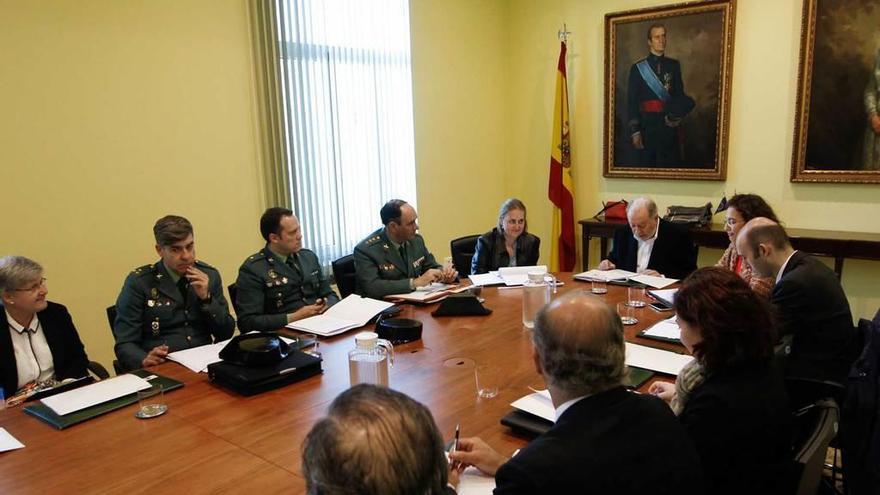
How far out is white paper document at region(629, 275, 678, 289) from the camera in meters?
3.47

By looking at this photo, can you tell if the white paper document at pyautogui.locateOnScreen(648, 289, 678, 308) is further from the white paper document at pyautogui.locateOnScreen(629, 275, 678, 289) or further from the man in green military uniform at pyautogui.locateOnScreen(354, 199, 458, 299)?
the man in green military uniform at pyautogui.locateOnScreen(354, 199, 458, 299)

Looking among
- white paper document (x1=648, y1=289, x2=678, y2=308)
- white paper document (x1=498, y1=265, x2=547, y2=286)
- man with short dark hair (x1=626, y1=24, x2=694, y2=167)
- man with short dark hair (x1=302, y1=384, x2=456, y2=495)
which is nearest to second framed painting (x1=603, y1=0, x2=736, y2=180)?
man with short dark hair (x1=626, y1=24, x2=694, y2=167)

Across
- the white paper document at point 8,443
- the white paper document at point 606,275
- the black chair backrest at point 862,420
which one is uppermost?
the white paper document at point 8,443

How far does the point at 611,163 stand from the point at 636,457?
16.0 ft

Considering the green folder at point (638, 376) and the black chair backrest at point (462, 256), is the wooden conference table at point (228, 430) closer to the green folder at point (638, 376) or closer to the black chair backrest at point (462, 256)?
the green folder at point (638, 376)

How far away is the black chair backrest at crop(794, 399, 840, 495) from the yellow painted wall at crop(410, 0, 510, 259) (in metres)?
4.16

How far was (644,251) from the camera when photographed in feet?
13.5

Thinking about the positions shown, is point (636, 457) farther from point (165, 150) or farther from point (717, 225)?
point (717, 225)

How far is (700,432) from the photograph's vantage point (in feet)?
5.15

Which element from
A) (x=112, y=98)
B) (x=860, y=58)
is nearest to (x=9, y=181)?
(x=112, y=98)

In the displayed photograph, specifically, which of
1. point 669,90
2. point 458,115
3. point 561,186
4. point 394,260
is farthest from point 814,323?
point 458,115

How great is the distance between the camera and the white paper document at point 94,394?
200 cm

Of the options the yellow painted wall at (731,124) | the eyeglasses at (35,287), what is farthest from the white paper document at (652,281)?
the eyeglasses at (35,287)

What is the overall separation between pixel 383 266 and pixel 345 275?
0.27m
